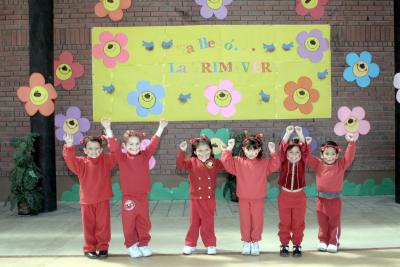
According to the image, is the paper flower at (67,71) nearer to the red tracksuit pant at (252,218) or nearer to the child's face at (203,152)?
the child's face at (203,152)

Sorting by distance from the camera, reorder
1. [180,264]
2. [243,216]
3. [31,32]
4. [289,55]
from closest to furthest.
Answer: [180,264]
[243,216]
[31,32]
[289,55]

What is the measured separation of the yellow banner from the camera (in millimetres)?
7543

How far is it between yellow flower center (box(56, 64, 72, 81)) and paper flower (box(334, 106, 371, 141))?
14.9 feet

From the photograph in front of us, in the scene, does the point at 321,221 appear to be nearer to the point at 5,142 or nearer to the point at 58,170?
the point at 58,170

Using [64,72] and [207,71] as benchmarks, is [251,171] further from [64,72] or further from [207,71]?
[64,72]

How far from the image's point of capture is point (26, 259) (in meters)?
4.24

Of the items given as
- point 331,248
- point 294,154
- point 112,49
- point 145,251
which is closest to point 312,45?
point 112,49

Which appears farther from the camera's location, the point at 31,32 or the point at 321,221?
the point at 31,32

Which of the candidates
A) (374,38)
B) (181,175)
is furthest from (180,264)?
(374,38)

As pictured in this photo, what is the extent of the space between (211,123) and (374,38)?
122 inches

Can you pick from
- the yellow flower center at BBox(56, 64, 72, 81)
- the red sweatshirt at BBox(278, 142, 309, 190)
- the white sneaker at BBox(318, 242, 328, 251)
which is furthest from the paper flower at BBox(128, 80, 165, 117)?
the white sneaker at BBox(318, 242, 328, 251)

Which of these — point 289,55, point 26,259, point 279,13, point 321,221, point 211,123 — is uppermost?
point 279,13

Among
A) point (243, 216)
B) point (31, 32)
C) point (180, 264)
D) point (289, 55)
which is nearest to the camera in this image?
point (180, 264)

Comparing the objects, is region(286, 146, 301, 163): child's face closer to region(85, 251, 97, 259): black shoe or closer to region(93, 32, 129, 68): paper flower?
region(85, 251, 97, 259): black shoe
